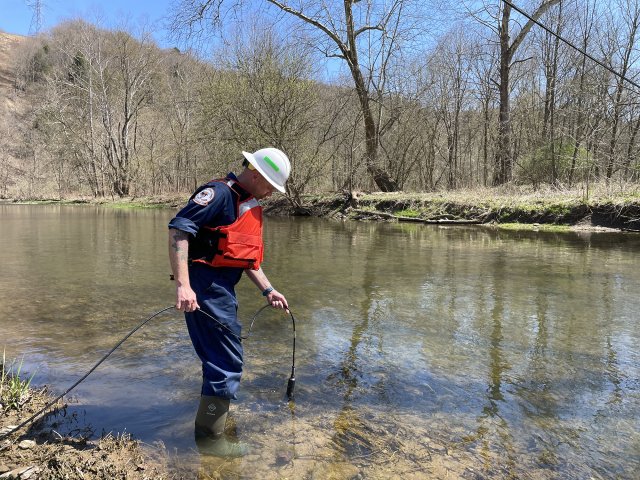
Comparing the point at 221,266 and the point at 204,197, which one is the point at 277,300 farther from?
the point at 204,197

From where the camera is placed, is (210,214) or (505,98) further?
(505,98)

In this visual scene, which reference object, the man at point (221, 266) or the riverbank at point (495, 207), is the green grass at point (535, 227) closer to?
the riverbank at point (495, 207)

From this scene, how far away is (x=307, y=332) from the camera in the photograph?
5.55m

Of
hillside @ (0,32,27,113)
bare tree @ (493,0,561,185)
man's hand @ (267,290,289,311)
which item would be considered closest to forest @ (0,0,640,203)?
bare tree @ (493,0,561,185)

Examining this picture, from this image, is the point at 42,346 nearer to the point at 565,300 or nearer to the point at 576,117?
the point at 565,300

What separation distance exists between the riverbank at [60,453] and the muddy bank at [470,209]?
16.7 metres

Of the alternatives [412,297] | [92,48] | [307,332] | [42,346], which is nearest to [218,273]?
[307,332]

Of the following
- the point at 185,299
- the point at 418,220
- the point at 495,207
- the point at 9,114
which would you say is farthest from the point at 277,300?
the point at 9,114

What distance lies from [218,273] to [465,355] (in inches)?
114

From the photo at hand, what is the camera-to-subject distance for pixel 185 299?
280 centimetres

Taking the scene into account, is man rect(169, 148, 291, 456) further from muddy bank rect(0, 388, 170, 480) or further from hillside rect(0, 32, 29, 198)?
hillside rect(0, 32, 29, 198)

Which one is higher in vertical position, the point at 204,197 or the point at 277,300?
the point at 204,197

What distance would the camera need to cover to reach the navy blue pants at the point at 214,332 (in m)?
3.07

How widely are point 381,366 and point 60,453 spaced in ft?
8.89
